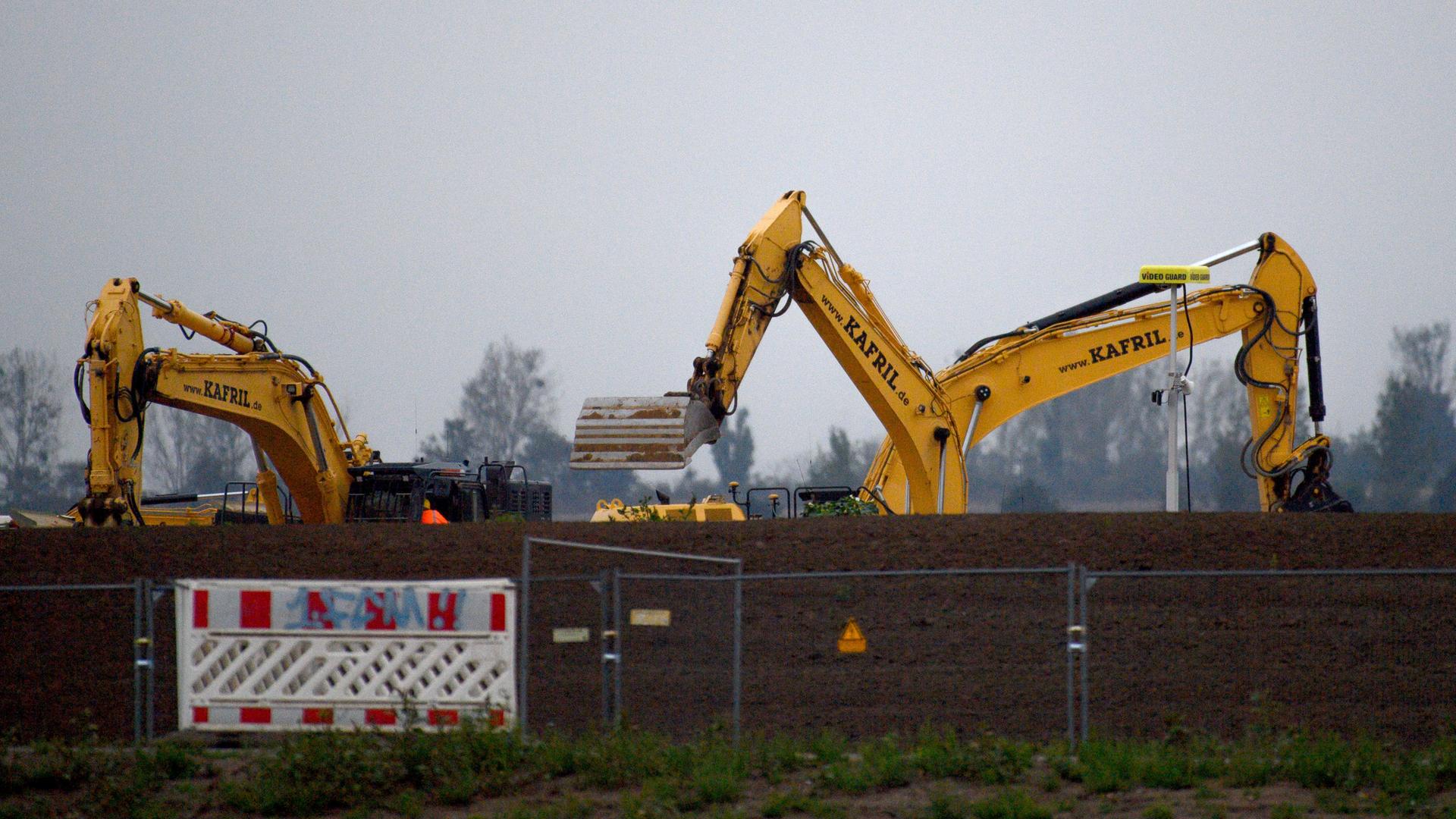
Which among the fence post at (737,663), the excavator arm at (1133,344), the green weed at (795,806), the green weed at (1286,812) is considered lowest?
the green weed at (795,806)

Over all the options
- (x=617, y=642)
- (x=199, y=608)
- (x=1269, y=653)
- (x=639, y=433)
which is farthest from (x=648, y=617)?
(x=1269, y=653)

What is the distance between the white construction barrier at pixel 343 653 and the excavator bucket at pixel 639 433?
5543 mm

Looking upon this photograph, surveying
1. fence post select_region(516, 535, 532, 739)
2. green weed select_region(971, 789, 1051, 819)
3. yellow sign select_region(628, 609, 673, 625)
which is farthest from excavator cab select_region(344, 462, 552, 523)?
green weed select_region(971, 789, 1051, 819)

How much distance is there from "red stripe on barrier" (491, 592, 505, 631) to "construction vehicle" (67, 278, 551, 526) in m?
9.33

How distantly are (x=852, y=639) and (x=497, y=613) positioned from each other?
3.49 meters

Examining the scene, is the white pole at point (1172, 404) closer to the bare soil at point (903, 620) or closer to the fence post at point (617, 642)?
the bare soil at point (903, 620)

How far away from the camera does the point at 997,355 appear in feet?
67.1

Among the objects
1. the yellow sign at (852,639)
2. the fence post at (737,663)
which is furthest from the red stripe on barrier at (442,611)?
the yellow sign at (852,639)

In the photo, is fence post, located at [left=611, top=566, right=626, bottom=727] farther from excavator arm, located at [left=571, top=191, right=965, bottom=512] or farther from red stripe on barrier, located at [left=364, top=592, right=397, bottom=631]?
excavator arm, located at [left=571, top=191, right=965, bottom=512]

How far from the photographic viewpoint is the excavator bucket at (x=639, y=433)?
1700 centimetres

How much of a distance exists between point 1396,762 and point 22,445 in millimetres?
65578

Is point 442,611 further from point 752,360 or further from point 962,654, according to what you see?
point 752,360

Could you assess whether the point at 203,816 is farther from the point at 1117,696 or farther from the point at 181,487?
the point at 181,487

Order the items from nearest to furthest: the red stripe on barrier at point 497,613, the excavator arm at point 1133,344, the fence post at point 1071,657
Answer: the red stripe on barrier at point 497,613, the fence post at point 1071,657, the excavator arm at point 1133,344
